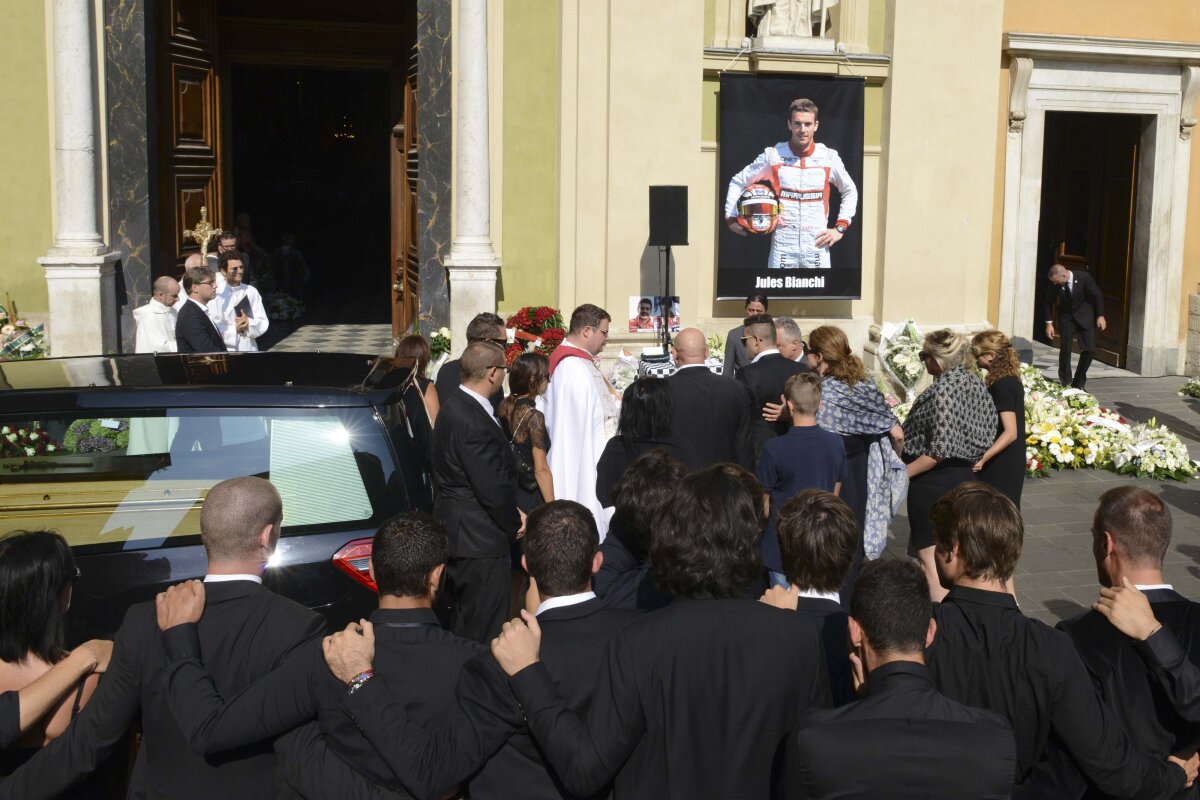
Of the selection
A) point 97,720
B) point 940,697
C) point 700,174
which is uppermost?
point 700,174

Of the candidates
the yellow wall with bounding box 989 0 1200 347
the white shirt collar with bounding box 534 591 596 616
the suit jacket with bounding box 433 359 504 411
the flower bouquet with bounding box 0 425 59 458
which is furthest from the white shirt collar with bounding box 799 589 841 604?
the yellow wall with bounding box 989 0 1200 347

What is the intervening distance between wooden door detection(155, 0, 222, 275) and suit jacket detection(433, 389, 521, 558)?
805cm

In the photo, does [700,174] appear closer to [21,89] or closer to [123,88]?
[123,88]

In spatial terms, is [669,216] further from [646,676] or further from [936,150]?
[646,676]

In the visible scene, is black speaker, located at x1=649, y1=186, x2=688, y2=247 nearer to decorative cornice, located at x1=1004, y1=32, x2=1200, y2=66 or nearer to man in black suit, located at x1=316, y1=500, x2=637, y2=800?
decorative cornice, located at x1=1004, y1=32, x2=1200, y2=66

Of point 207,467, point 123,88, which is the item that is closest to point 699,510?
point 207,467

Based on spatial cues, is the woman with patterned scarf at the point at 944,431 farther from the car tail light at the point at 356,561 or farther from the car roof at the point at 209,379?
the car tail light at the point at 356,561

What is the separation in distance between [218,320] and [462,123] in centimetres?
302

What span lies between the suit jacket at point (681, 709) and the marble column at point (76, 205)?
985 cm

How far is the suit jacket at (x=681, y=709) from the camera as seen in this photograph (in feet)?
10.2

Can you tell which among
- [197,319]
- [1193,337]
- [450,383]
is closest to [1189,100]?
[1193,337]

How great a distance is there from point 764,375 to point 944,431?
1163mm

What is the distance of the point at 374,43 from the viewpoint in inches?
633

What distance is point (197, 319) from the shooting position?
942cm
